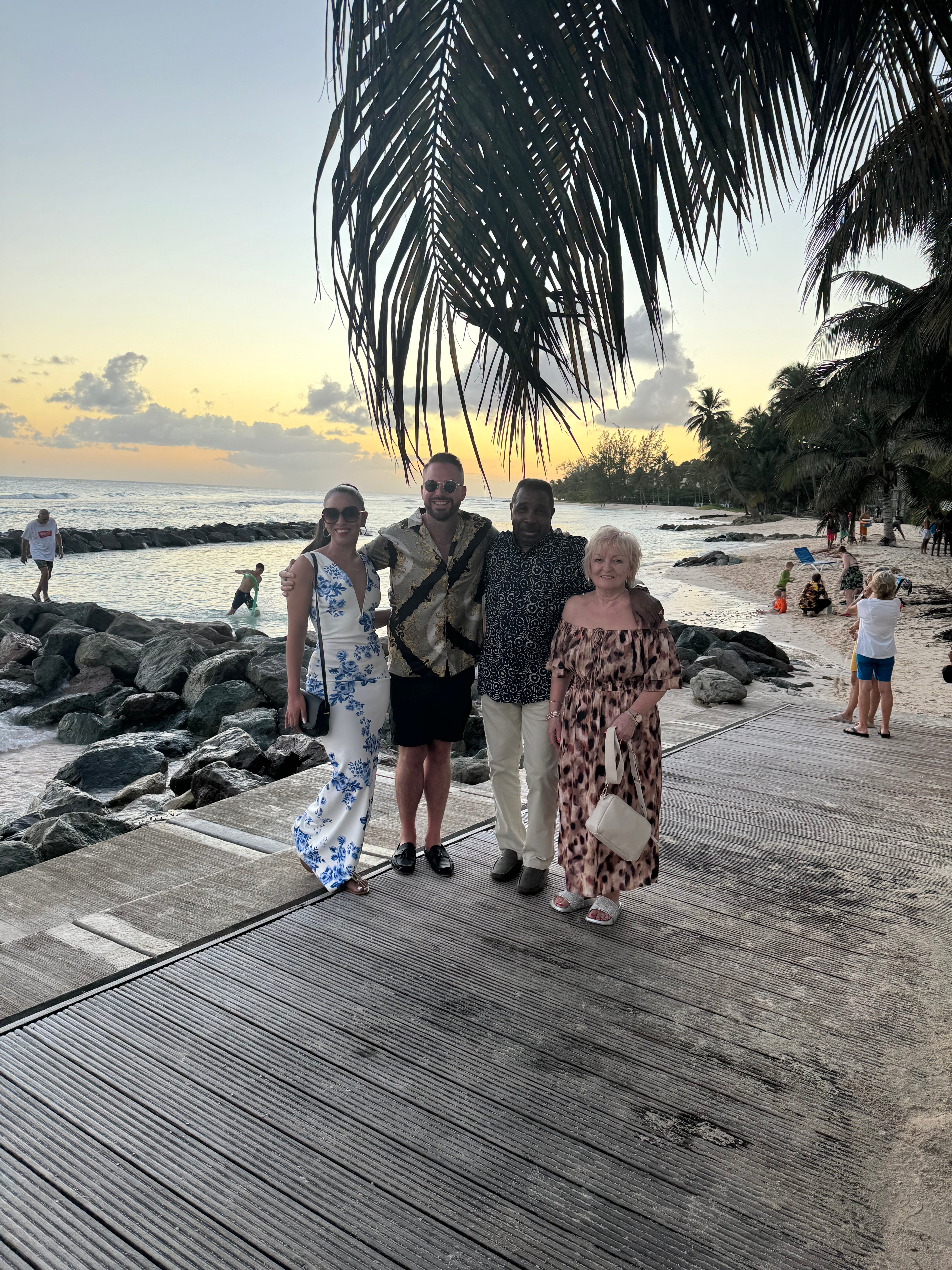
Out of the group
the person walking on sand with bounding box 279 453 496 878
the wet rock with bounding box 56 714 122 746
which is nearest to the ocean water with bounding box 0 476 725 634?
the person walking on sand with bounding box 279 453 496 878

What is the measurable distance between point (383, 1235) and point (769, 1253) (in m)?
0.83

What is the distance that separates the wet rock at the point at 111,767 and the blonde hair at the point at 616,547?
574 centimetres

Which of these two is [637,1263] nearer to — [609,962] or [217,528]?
[609,962]

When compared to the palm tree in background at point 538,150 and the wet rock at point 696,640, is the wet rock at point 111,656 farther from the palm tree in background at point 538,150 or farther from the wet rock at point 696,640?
the palm tree in background at point 538,150

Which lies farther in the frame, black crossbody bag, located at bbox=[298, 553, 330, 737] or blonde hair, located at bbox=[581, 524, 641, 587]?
black crossbody bag, located at bbox=[298, 553, 330, 737]

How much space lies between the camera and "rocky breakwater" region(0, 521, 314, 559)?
40.0 meters

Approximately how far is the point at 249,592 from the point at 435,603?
19.8 metres

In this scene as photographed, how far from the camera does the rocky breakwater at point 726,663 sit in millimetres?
7473

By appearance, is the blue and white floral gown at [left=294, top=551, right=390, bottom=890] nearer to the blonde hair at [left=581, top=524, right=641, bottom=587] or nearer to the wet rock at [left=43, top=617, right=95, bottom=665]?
the blonde hair at [left=581, top=524, right=641, bottom=587]

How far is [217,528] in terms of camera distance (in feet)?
168

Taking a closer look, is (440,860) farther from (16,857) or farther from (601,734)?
(16,857)

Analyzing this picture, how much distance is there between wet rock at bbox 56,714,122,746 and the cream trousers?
7476mm

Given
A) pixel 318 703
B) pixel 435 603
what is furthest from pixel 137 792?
pixel 435 603

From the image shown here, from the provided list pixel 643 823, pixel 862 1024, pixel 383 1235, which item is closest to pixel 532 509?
pixel 643 823
